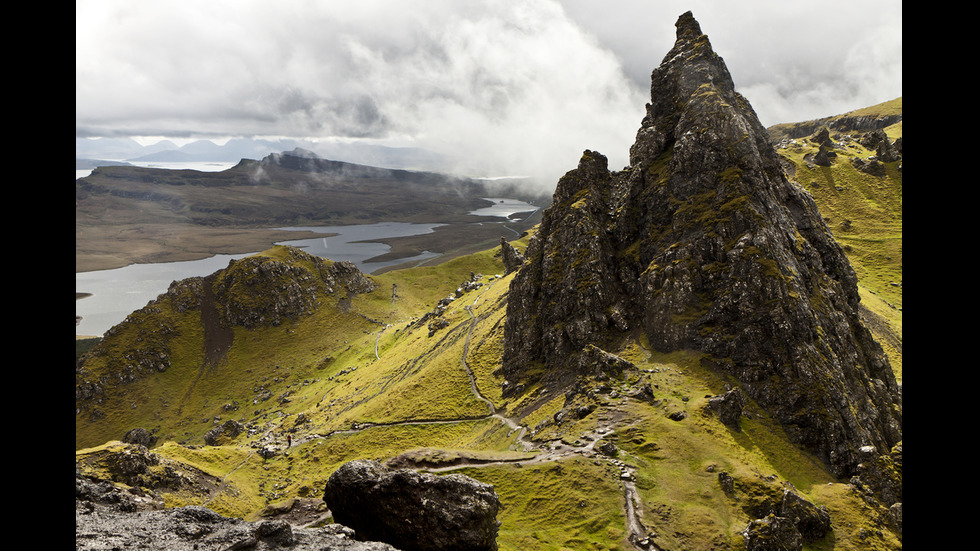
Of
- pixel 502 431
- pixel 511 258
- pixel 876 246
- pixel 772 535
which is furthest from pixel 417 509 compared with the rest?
pixel 876 246

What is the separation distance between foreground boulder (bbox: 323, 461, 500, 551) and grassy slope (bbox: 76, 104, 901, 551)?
37.3 feet

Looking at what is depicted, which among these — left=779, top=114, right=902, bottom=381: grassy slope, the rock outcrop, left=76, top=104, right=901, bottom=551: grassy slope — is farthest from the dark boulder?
left=779, top=114, right=902, bottom=381: grassy slope

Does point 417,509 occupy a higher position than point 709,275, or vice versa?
point 709,275

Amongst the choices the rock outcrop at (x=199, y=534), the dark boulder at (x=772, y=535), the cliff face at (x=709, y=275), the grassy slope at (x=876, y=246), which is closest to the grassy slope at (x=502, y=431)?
the grassy slope at (x=876, y=246)

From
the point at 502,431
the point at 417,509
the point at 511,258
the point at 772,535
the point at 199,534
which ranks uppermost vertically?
the point at 511,258

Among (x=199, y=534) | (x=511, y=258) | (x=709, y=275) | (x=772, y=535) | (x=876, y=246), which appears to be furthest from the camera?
(x=511, y=258)

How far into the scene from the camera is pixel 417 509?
3341 cm

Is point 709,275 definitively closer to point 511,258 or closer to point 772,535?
point 772,535

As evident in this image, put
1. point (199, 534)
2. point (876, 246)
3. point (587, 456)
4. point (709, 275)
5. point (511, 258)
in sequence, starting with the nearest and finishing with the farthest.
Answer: point (199, 534)
point (587, 456)
point (709, 275)
point (876, 246)
point (511, 258)

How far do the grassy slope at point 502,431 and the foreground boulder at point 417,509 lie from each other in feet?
37.3

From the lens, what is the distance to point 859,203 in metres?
196

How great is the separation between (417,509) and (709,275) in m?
58.8

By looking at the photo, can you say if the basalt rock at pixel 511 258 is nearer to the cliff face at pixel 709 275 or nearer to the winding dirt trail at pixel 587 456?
the cliff face at pixel 709 275

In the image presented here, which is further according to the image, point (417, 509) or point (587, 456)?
point (587, 456)
